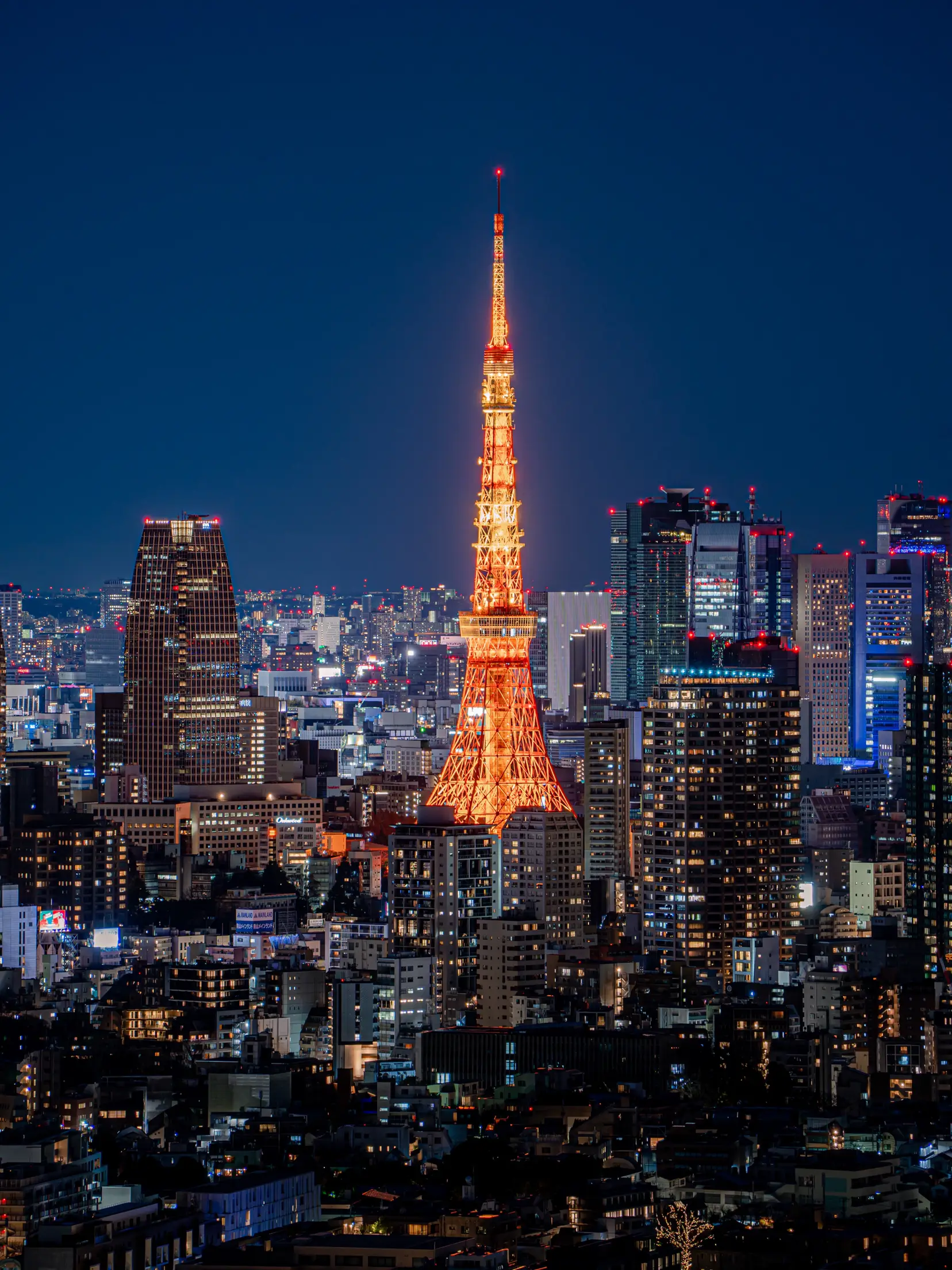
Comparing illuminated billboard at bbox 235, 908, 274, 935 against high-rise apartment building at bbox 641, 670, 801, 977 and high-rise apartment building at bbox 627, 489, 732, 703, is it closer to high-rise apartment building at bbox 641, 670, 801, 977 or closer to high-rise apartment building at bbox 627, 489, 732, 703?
high-rise apartment building at bbox 641, 670, 801, 977

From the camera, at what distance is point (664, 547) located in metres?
87.4

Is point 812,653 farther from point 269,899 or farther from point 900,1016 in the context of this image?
point 900,1016

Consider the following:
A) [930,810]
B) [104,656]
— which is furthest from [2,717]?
[930,810]

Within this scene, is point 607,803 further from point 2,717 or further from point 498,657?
point 2,717

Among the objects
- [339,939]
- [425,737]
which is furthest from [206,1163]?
[425,737]

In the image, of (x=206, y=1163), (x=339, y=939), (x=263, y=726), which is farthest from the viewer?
(x=263, y=726)

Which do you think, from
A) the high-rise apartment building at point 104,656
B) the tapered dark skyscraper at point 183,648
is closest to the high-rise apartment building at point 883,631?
the tapered dark skyscraper at point 183,648

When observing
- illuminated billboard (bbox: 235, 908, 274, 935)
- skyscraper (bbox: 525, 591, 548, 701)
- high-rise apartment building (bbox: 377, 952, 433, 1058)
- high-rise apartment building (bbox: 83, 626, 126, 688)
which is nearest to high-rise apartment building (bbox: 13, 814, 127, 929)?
illuminated billboard (bbox: 235, 908, 274, 935)

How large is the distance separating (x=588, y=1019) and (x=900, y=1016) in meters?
3.70

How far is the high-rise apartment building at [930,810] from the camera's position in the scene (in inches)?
1898

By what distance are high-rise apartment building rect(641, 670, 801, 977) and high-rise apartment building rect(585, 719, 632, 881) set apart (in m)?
2.15

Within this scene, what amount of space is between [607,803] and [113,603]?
4564 cm

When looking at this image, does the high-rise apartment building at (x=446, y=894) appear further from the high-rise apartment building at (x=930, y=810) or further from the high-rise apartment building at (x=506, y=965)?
the high-rise apartment building at (x=930, y=810)

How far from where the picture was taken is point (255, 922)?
54.7 metres
